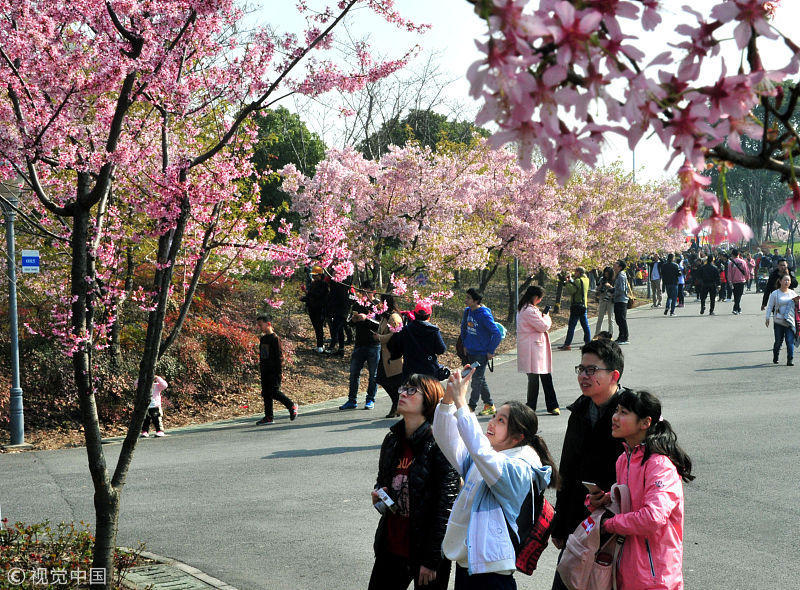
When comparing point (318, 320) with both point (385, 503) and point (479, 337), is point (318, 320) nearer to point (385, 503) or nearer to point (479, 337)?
point (479, 337)

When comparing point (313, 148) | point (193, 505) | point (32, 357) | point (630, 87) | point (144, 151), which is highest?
point (313, 148)

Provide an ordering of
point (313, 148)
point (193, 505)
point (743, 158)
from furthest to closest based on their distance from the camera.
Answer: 1. point (313, 148)
2. point (193, 505)
3. point (743, 158)

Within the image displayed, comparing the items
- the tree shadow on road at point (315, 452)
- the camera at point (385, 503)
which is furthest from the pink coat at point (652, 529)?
the tree shadow on road at point (315, 452)

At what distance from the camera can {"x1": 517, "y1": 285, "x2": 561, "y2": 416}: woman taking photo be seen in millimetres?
12336

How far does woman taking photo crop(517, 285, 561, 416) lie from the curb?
22.1ft

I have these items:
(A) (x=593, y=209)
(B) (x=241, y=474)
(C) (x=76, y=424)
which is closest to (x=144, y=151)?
(B) (x=241, y=474)

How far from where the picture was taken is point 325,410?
14875 mm

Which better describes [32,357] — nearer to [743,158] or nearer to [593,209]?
[743,158]

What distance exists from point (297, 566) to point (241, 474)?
357 cm

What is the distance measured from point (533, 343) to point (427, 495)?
8.02 m

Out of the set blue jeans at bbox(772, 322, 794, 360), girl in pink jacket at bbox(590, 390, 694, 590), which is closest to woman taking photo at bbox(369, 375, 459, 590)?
girl in pink jacket at bbox(590, 390, 694, 590)

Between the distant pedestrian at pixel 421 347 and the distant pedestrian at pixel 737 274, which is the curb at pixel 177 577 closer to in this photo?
the distant pedestrian at pixel 421 347

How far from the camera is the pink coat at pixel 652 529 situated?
3.94 meters

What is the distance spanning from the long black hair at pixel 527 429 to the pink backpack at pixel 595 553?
336 mm
